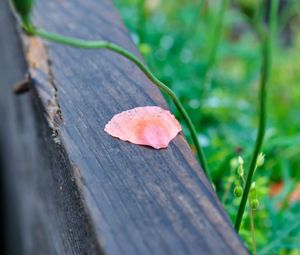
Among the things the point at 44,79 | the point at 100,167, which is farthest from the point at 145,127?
the point at 44,79

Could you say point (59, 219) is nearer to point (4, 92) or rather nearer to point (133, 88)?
point (133, 88)

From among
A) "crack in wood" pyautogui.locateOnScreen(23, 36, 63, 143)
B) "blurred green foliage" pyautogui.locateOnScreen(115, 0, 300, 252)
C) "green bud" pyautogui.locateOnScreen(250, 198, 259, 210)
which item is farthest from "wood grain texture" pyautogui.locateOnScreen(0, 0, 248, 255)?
"blurred green foliage" pyautogui.locateOnScreen(115, 0, 300, 252)

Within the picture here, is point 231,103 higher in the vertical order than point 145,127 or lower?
lower

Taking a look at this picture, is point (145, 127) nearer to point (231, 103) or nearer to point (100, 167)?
point (100, 167)

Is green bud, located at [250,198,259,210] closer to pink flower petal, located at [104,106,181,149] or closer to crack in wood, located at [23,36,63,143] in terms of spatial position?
pink flower petal, located at [104,106,181,149]

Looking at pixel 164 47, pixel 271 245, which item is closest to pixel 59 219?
pixel 271 245
